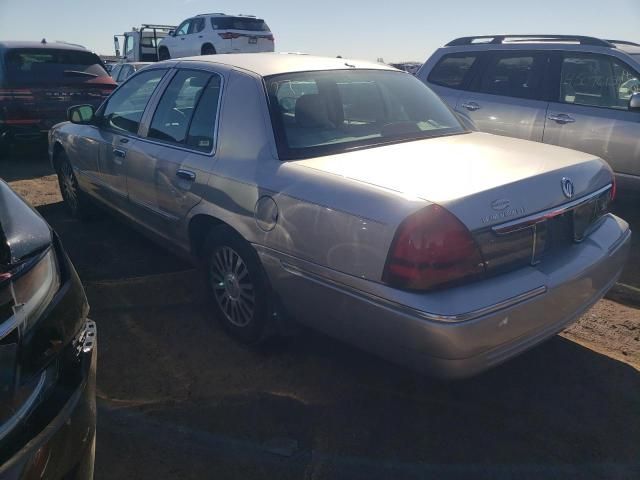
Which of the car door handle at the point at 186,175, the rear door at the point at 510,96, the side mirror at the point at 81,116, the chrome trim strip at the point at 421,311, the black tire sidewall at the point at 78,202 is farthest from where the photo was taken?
the rear door at the point at 510,96

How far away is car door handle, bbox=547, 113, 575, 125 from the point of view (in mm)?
5566

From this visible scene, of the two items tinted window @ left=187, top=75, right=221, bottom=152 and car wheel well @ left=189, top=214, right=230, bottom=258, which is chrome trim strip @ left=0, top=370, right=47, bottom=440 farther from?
tinted window @ left=187, top=75, right=221, bottom=152

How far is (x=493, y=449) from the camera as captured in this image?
245 cm

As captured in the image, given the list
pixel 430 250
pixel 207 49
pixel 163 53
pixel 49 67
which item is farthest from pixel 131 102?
pixel 163 53

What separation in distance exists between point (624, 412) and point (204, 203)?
7.97ft

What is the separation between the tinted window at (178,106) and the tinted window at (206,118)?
0.06m

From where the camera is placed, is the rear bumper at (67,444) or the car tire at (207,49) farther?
the car tire at (207,49)

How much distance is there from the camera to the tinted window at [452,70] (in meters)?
6.51

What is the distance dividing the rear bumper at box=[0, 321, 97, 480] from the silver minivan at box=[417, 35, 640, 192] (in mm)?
3970

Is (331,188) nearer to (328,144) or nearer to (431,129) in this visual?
(328,144)

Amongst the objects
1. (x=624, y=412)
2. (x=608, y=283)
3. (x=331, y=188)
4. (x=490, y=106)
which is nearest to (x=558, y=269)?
(x=608, y=283)

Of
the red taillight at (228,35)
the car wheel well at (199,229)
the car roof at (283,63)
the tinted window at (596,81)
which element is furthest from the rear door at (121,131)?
the red taillight at (228,35)

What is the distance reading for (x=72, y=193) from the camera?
5.42 metres

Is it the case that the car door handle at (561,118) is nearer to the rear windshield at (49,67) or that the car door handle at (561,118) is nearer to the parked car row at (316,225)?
the parked car row at (316,225)
